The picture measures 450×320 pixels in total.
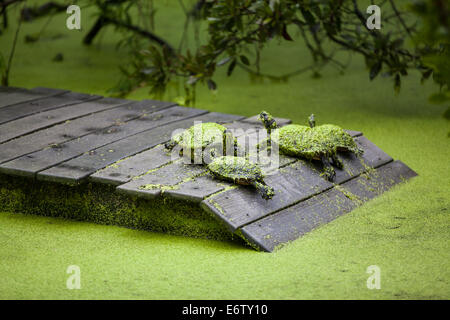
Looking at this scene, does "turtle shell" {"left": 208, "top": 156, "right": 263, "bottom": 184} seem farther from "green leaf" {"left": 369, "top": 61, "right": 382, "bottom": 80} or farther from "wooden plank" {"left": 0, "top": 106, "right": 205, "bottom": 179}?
"green leaf" {"left": 369, "top": 61, "right": 382, "bottom": 80}

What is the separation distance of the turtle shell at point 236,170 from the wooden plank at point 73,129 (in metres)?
0.80

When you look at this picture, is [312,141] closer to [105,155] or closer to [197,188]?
[197,188]

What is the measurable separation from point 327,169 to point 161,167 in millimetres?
694

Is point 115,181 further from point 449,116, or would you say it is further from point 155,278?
point 449,116

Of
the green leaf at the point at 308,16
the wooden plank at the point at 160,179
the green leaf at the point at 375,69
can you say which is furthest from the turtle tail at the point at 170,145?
A: the green leaf at the point at 375,69

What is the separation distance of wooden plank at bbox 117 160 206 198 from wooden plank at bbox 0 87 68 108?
1247 millimetres

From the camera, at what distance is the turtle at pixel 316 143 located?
2680 mm

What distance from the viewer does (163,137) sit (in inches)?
115

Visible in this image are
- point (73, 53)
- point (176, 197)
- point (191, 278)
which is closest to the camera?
point (191, 278)

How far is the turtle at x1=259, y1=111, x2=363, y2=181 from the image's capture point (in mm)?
2680

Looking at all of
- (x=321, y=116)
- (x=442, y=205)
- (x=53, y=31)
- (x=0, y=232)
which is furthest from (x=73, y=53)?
(x=442, y=205)

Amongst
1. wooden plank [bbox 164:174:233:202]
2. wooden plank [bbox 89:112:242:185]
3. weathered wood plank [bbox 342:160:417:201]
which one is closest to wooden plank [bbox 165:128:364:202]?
wooden plank [bbox 164:174:233:202]

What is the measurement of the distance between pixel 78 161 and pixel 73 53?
3.35 metres

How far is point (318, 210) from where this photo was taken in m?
2.49
